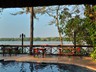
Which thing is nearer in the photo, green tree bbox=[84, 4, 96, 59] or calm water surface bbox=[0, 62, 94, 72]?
calm water surface bbox=[0, 62, 94, 72]

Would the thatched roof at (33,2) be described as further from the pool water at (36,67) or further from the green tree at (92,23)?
the green tree at (92,23)

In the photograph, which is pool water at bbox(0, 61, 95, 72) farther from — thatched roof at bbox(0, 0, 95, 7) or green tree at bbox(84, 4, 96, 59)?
thatched roof at bbox(0, 0, 95, 7)

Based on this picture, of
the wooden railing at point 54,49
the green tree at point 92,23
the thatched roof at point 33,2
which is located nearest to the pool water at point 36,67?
the green tree at point 92,23

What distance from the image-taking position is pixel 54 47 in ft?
57.0

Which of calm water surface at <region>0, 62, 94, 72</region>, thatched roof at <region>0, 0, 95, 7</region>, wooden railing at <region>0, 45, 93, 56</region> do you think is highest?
thatched roof at <region>0, 0, 95, 7</region>

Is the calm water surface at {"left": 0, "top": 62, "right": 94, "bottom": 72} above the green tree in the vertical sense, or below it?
below

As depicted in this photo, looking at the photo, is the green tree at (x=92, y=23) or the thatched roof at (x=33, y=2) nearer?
the thatched roof at (x=33, y=2)

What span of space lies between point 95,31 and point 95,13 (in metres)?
1.08

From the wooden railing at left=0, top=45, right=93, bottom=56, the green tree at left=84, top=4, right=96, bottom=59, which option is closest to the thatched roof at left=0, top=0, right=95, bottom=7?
the green tree at left=84, top=4, right=96, bottom=59

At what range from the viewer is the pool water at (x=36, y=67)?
11.4 meters

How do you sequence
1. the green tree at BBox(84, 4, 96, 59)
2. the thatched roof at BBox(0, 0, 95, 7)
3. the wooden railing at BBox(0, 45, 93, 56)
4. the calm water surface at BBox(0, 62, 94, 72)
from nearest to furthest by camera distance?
1. the thatched roof at BBox(0, 0, 95, 7)
2. the calm water surface at BBox(0, 62, 94, 72)
3. the green tree at BBox(84, 4, 96, 59)
4. the wooden railing at BBox(0, 45, 93, 56)

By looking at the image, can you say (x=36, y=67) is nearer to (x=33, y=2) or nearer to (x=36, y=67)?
(x=36, y=67)

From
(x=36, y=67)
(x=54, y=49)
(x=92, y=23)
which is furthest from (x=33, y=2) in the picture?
(x=54, y=49)

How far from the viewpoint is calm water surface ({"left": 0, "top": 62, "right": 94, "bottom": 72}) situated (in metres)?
11.4
